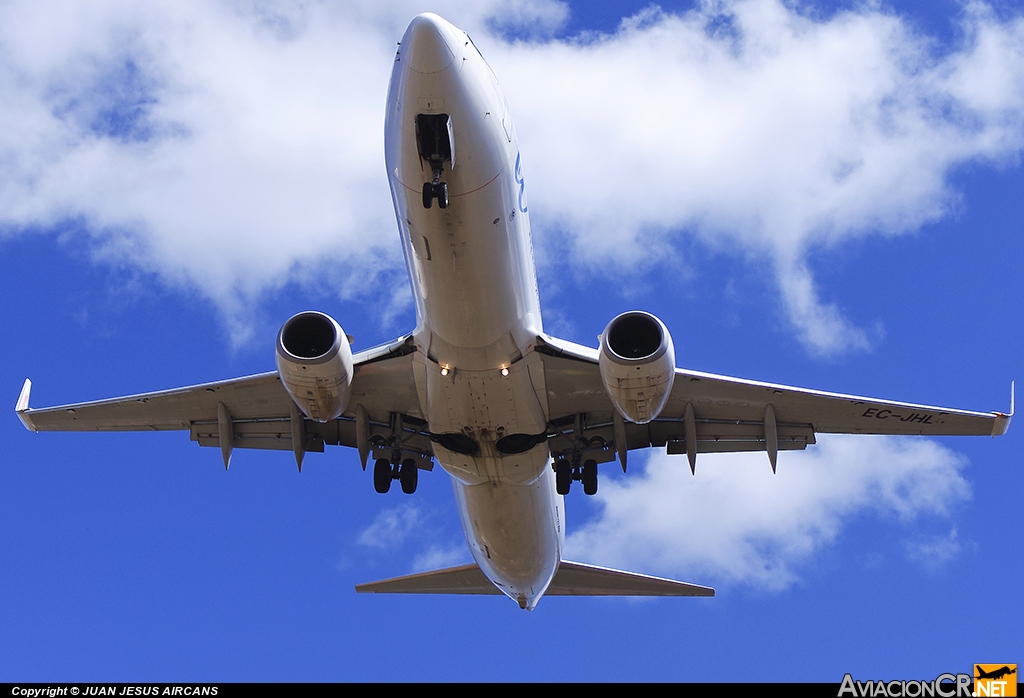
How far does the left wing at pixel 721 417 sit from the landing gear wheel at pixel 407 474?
265cm

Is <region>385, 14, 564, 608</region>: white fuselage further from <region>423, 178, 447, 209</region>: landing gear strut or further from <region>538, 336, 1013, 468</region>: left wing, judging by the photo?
<region>538, 336, 1013, 468</region>: left wing

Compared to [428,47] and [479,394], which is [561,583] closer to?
[479,394]

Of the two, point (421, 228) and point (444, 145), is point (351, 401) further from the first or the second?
point (444, 145)

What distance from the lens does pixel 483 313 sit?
1711cm

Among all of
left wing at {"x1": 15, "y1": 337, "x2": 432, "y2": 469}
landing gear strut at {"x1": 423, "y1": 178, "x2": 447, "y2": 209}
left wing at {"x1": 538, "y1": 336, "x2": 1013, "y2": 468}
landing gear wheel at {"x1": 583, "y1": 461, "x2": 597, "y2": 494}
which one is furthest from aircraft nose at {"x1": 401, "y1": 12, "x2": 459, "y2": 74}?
landing gear wheel at {"x1": 583, "y1": 461, "x2": 597, "y2": 494}

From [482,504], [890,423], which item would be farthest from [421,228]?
[890,423]

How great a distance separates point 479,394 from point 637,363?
9.27ft

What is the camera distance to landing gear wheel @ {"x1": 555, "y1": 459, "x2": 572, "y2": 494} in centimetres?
2078

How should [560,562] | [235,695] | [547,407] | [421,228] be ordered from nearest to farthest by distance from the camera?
[235,695] → [421,228] → [547,407] → [560,562]

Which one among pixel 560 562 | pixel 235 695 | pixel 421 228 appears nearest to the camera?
pixel 235 695

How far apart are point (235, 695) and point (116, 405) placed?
8625mm

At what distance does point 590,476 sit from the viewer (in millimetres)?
20922

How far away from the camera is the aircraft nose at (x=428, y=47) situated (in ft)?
49.2

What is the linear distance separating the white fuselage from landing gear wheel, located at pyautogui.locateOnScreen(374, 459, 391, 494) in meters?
1.31
